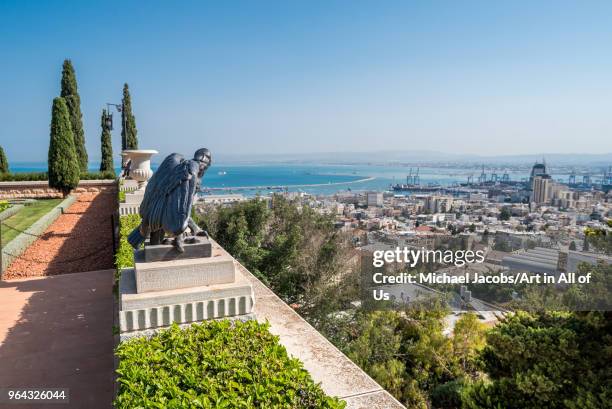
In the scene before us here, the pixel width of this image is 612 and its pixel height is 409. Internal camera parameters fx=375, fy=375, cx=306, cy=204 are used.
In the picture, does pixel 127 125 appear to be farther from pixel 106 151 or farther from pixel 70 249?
pixel 70 249

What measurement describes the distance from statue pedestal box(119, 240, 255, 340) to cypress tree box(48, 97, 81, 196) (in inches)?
704

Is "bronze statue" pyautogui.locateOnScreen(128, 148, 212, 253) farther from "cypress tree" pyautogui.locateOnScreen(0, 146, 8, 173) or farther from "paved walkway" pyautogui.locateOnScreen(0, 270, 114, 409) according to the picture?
"cypress tree" pyautogui.locateOnScreen(0, 146, 8, 173)

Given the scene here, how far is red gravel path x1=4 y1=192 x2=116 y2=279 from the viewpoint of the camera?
8.64 meters

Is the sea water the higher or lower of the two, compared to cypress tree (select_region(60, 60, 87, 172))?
lower

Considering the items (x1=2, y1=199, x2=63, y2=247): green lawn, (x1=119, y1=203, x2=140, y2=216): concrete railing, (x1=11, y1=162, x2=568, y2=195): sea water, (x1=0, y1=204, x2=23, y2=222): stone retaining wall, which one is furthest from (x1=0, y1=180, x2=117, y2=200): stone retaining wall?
(x1=119, y1=203, x2=140, y2=216): concrete railing

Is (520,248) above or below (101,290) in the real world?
above

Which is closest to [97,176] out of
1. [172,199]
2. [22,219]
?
[22,219]

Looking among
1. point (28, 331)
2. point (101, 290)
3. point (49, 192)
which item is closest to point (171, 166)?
point (28, 331)

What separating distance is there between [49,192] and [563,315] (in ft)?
76.4

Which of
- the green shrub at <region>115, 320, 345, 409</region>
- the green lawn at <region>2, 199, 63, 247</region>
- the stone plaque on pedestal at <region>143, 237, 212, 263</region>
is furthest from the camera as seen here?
the green lawn at <region>2, 199, 63, 247</region>

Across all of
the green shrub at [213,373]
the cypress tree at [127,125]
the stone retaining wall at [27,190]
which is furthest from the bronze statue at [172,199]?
the cypress tree at [127,125]

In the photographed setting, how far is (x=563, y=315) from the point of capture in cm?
573

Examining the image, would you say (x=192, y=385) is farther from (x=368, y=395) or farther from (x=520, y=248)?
(x=520, y=248)

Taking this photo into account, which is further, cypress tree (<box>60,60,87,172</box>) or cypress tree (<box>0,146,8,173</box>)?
cypress tree (<box>60,60,87,172</box>)
